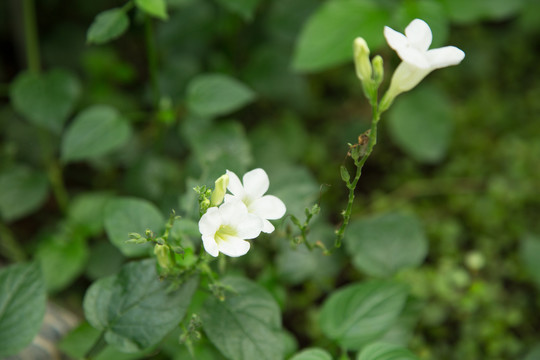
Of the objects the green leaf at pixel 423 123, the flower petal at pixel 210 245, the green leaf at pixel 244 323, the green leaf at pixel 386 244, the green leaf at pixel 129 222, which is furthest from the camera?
the green leaf at pixel 423 123

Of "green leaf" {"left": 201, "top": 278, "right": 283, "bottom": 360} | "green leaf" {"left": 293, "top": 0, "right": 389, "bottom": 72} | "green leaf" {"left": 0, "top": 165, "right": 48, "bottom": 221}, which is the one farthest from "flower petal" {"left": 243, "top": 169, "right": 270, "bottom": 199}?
"green leaf" {"left": 0, "top": 165, "right": 48, "bottom": 221}

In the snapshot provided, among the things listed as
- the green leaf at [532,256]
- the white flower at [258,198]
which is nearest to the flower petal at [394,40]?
the white flower at [258,198]

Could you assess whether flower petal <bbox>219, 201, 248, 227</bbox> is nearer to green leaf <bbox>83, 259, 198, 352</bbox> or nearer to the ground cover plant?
the ground cover plant

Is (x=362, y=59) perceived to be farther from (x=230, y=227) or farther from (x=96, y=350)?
(x=96, y=350)

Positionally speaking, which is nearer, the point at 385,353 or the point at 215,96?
the point at 385,353

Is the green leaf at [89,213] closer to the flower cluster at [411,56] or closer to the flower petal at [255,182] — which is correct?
the flower petal at [255,182]

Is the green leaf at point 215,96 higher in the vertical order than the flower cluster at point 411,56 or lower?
lower

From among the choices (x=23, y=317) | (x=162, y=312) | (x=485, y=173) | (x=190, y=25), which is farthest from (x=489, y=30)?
(x=23, y=317)

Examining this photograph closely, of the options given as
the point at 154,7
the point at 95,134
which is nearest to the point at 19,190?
the point at 95,134
